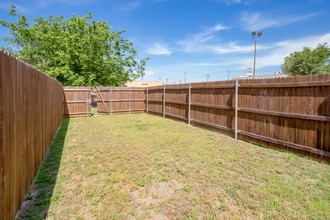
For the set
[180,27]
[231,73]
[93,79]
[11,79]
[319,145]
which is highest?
[180,27]

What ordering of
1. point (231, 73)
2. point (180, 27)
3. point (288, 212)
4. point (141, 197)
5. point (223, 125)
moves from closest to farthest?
point (288, 212)
point (141, 197)
point (223, 125)
point (180, 27)
point (231, 73)

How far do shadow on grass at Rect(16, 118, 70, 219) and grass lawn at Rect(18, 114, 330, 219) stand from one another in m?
0.01

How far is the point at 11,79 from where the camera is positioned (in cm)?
214

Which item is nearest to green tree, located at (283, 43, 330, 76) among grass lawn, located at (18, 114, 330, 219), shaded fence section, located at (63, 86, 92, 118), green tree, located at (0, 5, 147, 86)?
green tree, located at (0, 5, 147, 86)

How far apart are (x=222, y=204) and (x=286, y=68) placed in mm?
27595

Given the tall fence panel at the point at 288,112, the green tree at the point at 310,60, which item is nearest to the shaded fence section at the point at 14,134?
the tall fence panel at the point at 288,112

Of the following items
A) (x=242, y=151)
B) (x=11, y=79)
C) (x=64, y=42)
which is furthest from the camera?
(x=64, y=42)

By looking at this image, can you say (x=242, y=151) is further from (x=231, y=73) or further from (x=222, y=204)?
(x=231, y=73)

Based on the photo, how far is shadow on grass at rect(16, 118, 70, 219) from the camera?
2397mm

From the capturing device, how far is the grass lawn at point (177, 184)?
2.47 m

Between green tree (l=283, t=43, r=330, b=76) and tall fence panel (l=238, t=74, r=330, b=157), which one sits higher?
green tree (l=283, t=43, r=330, b=76)

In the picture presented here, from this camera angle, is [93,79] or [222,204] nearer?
[222,204]

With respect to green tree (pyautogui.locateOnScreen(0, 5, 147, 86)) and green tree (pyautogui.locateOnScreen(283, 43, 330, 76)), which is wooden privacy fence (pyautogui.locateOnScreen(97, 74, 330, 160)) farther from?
green tree (pyautogui.locateOnScreen(283, 43, 330, 76))

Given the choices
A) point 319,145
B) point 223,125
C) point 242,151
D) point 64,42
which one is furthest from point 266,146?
point 64,42
